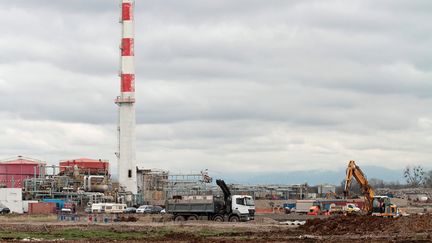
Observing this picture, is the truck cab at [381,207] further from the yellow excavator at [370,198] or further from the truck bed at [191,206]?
the truck bed at [191,206]

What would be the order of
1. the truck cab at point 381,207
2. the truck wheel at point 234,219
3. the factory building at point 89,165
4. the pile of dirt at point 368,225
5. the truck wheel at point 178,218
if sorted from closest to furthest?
1. the pile of dirt at point 368,225
2. the truck wheel at point 234,219
3. the truck cab at point 381,207
4. the truck wheel at point 178,218
5. the factory building at point 89,165

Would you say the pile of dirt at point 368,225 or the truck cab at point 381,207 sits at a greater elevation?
the truck cab at point 381,207

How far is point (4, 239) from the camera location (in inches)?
1582

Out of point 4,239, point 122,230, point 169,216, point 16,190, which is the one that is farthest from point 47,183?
point 4,239

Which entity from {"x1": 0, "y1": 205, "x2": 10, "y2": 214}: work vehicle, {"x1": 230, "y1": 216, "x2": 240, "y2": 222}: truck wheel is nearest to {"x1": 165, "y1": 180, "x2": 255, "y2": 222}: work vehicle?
{"x1": 230, "y1": 216, "x2": 240, "y2": 222}: truck wheel

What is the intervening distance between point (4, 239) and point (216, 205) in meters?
25.9

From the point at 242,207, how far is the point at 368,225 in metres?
19.6

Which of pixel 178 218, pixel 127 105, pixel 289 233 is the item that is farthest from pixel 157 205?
pixel 289 233

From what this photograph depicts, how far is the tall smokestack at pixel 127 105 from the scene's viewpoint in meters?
103

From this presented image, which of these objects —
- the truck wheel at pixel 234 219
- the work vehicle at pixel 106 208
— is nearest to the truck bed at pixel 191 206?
the truck wheel at pixel 234 219

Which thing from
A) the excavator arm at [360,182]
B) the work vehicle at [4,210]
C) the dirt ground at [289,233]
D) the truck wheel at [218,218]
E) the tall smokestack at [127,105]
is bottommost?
the dirt ground at [289,233]

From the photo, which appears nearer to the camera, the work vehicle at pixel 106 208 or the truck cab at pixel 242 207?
the truck cab at pixel 242 207

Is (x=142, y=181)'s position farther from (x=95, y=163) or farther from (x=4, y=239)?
(x=4, y=239)

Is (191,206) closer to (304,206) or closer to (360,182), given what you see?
(360,182)
